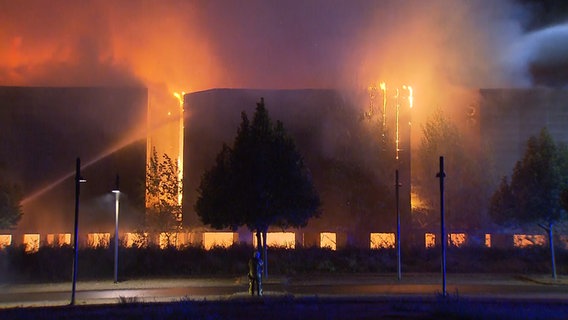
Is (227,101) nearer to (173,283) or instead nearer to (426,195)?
(426,195)

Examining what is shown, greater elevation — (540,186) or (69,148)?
(69,148)

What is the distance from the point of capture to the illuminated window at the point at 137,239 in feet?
101

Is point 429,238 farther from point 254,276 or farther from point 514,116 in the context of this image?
point 254,276

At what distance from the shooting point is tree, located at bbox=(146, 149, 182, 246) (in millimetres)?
32750

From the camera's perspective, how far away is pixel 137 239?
3347cm

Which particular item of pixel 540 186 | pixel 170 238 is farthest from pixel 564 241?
pixel 170 238

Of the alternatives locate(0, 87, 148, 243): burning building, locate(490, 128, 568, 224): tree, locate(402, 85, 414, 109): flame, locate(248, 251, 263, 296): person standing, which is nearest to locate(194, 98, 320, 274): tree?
locate(248, 251, 263, 296): person standing

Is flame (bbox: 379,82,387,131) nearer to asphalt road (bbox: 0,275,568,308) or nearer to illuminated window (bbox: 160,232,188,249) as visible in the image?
illuminated window (bbox: 160,232,188,249)

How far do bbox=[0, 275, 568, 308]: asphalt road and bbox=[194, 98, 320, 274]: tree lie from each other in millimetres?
2456

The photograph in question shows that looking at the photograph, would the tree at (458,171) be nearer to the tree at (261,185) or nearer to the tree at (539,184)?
the tree at (539,184)

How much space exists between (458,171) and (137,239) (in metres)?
18.4

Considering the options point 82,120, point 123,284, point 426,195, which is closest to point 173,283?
point 123,284

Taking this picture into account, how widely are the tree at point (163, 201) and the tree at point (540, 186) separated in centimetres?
1698

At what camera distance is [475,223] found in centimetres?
3553
